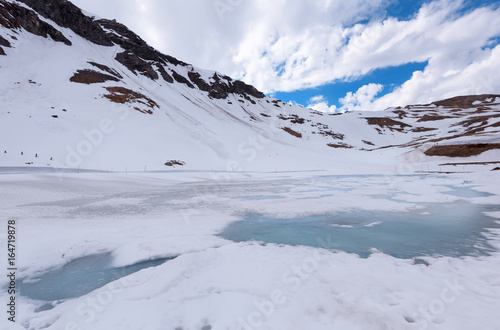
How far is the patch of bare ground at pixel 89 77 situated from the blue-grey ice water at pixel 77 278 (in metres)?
47.8

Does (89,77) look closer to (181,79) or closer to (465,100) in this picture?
(181,79)

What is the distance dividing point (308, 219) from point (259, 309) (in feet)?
16.3

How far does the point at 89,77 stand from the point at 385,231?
52640 millimetres

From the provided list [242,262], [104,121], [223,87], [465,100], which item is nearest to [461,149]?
[242,262]

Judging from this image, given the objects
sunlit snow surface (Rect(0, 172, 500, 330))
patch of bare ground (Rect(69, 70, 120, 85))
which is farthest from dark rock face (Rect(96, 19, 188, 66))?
sunlit snow surface (Rect(0, 172, 500, 330))

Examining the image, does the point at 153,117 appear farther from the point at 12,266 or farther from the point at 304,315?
the point at 304,315

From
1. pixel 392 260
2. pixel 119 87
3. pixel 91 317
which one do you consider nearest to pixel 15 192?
pixel 91 317

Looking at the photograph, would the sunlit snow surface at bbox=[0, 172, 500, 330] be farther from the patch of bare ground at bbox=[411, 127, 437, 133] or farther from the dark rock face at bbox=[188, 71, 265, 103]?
the patch of bare ground at bbox=[411, 127, 437, 133]

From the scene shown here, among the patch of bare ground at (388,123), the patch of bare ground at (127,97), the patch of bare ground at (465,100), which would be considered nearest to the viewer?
the patch of bare ground at (127,97)

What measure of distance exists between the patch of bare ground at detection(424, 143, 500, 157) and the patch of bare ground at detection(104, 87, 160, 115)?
48067 mm

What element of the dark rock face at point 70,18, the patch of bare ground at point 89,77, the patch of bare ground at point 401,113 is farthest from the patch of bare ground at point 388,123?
the dark rock face at point 70,18

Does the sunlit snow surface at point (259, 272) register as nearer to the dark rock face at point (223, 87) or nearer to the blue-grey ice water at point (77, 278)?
the blue-grey ice water at point (77, 278)

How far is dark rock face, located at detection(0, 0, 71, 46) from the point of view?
43.5 meters

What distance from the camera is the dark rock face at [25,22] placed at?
143 feet
